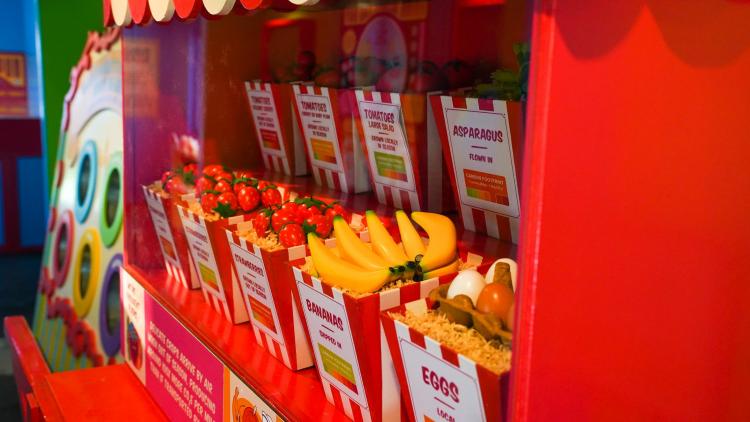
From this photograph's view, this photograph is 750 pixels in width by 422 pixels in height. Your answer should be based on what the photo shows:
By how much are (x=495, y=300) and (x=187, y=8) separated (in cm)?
116

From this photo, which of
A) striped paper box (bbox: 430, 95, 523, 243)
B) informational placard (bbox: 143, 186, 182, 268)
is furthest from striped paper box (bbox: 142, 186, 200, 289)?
striped paper box (bbox: 430, 95, 523, 243)

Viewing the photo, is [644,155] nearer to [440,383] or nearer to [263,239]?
[440,383]

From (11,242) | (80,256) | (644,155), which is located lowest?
(11,242)

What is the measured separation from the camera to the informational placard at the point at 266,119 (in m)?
2.55

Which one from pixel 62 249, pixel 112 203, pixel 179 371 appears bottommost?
pixel 62 249

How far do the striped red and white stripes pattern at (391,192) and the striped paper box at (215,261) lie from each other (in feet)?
1.28

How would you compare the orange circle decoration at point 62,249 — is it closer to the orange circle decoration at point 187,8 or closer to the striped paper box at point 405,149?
the orange circle decoration at point 187,8

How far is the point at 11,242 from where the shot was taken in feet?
23.4

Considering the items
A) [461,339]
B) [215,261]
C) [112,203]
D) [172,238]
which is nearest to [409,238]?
[461,339]

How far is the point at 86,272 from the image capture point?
3723mm

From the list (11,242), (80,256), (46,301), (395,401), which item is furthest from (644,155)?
(11,242)

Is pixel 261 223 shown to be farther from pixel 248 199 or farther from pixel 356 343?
pixel 356 343

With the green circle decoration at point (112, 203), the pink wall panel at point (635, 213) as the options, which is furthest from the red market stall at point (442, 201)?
the green circle decoration at point (112, 203)

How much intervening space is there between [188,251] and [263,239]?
64 cm
